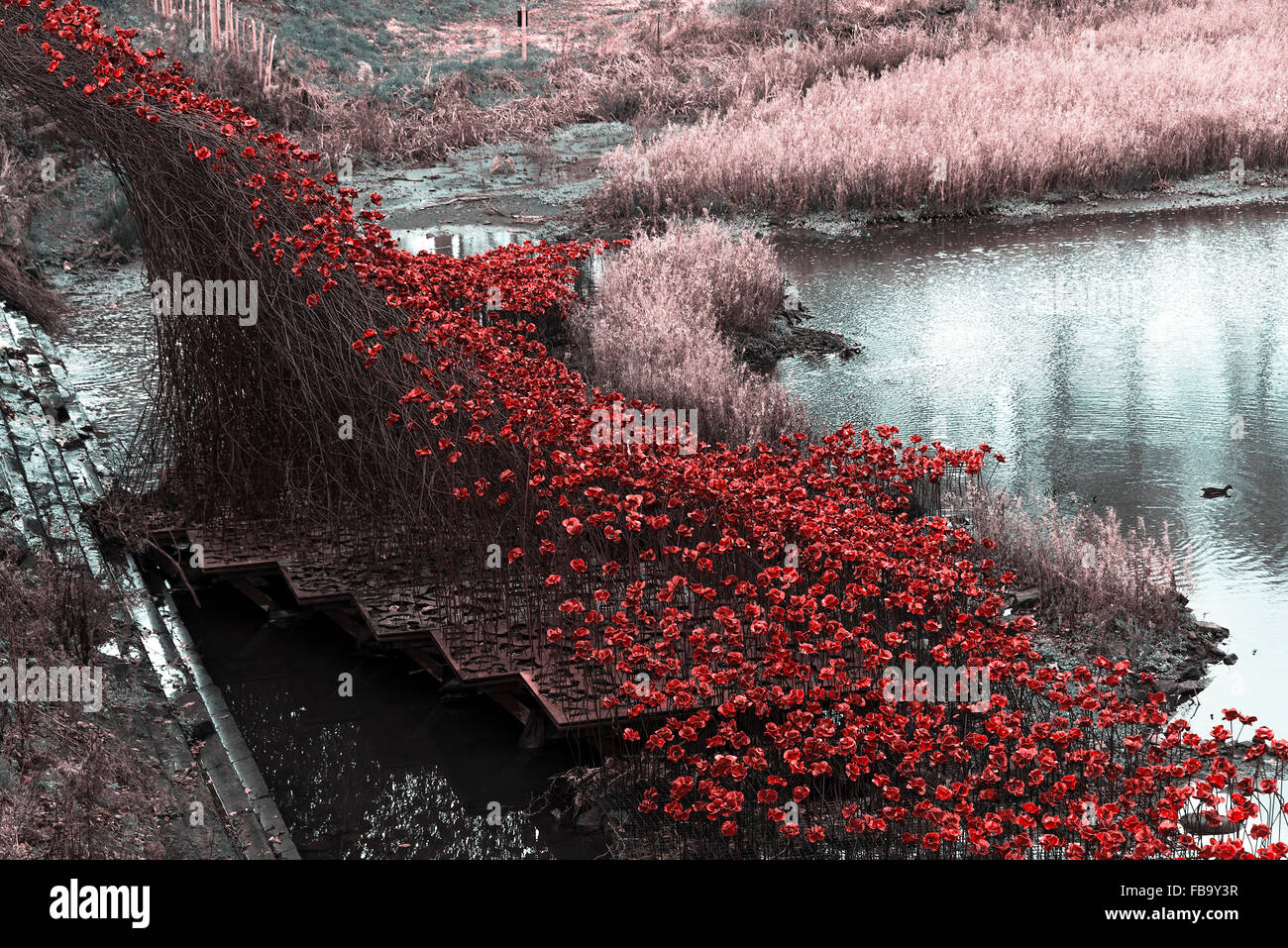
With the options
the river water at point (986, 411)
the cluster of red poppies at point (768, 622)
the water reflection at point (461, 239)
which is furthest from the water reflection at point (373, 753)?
the water reflection at point (461, 239)

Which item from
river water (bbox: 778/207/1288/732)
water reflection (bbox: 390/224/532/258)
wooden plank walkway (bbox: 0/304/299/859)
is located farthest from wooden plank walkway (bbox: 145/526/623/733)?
water reflection (bbox: 390/224/532/258)

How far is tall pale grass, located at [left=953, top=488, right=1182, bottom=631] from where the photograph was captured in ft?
18.4

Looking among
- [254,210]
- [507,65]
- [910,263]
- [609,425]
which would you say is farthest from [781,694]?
[507,65]

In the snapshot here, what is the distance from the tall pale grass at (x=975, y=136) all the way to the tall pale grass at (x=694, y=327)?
249cm

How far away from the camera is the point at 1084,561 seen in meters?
5.84

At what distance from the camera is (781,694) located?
420 centimetres

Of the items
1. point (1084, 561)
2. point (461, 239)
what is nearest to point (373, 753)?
point (1084, 561)

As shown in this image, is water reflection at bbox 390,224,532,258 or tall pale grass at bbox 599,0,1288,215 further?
tall pale grass at bbox 599,0,1288,215

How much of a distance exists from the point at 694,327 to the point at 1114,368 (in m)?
2.94

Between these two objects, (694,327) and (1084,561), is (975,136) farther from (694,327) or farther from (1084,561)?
(1084,561)

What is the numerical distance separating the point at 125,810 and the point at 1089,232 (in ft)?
35.7

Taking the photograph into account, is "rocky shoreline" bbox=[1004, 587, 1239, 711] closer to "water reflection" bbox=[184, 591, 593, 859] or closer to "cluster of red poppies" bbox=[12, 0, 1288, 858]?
"cluster of red poppies" bbox=[12, 0, 1288, 858]

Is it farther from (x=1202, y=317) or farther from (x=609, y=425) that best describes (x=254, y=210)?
(x=1202, y=317)

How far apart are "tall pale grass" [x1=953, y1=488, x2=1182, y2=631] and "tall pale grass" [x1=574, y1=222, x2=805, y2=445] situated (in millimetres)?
1426
